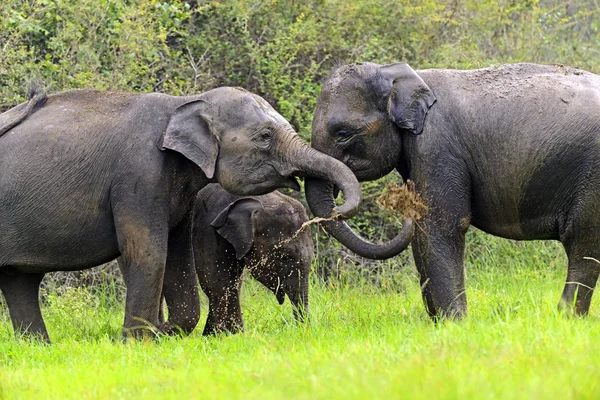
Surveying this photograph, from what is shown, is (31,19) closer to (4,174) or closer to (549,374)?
(4,174)

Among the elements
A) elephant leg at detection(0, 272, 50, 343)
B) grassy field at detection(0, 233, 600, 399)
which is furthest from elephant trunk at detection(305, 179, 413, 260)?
elephant leg at detection(0, 272, 50, 343)

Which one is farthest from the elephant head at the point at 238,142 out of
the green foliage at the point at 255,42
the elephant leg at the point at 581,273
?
the green foliage at the point at 255,42

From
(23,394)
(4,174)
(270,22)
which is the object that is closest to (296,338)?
(23,394)

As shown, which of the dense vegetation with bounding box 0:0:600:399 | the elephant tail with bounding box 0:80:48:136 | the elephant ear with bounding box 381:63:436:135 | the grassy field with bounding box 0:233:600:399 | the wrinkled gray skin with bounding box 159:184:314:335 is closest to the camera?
the grassy field with bounding box 0:233:600:399

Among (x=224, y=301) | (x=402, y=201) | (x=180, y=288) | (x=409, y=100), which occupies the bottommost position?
(x=224, y=301)

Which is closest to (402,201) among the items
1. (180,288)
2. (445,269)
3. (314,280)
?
(445,269)

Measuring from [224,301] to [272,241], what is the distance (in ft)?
2.25

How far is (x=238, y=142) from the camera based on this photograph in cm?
881

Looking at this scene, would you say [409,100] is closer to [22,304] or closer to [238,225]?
[238,225]

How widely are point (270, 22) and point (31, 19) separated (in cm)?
340

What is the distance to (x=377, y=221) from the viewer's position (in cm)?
1419

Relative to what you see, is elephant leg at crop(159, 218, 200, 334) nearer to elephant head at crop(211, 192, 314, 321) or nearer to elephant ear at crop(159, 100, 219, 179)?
elephant head at crop(211, 192, 314, 321)

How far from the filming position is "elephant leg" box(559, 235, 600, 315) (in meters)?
8.39

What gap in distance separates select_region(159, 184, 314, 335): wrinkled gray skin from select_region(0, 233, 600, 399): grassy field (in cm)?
29
